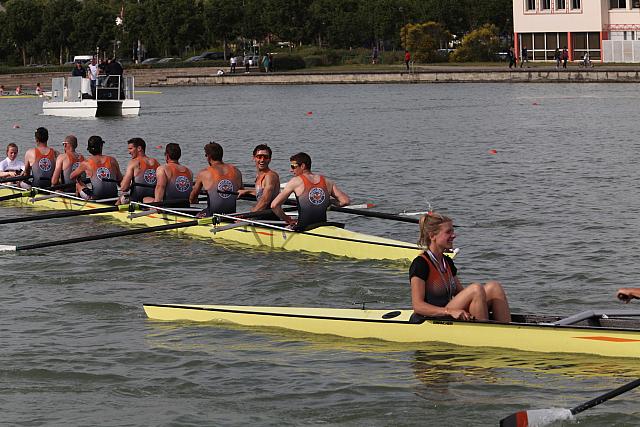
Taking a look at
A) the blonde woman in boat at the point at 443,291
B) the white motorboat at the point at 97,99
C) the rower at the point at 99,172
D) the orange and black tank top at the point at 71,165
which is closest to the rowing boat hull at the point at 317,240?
the rower at the point at 99,172

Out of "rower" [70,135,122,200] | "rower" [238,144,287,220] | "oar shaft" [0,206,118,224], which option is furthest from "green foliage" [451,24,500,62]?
"rower" [238,144,287,220]

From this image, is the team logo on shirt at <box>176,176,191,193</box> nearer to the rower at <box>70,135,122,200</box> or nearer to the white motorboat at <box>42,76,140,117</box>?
the rower at <box>70,135,122,200</box>

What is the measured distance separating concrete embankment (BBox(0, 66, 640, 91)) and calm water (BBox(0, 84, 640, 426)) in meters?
34.6

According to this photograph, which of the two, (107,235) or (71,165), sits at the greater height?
(71,165)

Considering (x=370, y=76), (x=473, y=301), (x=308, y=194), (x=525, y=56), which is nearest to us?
(x=473, y=301)

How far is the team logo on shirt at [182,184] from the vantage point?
2014 cm

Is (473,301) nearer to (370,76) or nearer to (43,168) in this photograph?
(43,168)

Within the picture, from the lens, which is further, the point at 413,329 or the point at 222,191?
the point at 222,191

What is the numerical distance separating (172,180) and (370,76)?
57700 millimetres

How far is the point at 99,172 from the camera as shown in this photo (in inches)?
853

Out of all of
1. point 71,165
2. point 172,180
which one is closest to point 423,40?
point 71,165

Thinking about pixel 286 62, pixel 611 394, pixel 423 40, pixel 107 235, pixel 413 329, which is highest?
pixel 423 40

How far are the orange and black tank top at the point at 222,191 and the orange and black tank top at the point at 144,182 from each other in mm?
2005

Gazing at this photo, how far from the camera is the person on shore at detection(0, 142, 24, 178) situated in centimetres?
2462
